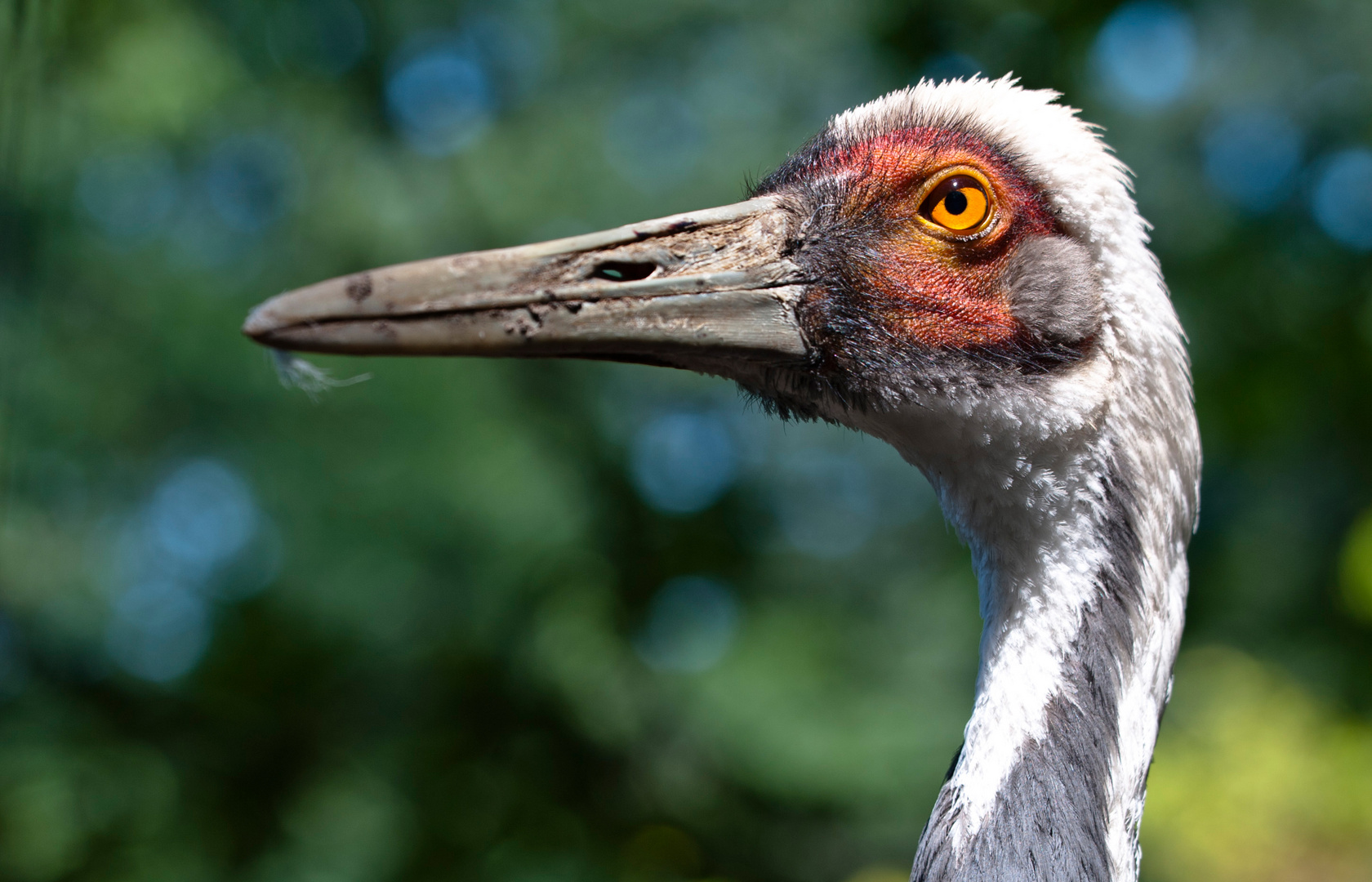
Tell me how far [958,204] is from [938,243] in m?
0.10

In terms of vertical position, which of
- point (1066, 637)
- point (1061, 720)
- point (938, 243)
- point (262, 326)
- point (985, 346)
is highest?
point (938, 243)

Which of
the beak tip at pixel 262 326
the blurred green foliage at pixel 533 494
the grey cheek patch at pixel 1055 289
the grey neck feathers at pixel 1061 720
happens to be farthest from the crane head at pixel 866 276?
the blurred green foliage at pixel 533 494

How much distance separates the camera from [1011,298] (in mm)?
1997

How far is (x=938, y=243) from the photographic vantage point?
2.05 meters

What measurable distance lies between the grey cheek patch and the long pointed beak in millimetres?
447

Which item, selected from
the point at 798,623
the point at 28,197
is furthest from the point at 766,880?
the point at 28,197

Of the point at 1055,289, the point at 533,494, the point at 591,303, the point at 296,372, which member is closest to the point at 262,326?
the point at 296,372

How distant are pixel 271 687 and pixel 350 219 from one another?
3569mm

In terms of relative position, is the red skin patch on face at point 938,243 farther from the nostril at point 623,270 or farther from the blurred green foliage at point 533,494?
the blurred green foliage at point 533,494

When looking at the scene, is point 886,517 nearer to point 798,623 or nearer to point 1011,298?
point 798,623

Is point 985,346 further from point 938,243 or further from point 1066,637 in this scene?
point 1066,637

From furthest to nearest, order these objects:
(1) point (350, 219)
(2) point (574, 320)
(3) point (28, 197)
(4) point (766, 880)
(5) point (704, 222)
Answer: (4) point (766, 880), (1) point (350, 219), (3) point (28, 197), (5) point (704, 222), (2) point (574, 320)

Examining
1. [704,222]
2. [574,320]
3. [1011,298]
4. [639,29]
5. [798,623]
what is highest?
[639,29]

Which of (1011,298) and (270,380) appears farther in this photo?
(270,380)
